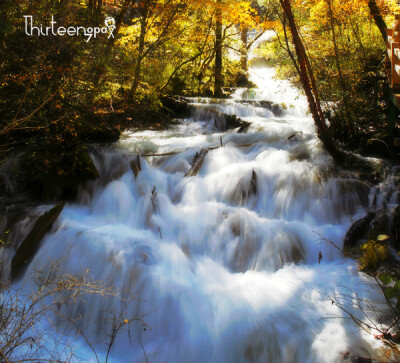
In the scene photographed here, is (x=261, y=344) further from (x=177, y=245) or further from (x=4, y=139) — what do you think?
(x=4, y=139)

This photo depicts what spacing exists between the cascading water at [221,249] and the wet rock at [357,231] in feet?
0.60

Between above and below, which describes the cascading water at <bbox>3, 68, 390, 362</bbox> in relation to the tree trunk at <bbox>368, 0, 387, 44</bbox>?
below

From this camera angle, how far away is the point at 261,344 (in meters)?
3.57

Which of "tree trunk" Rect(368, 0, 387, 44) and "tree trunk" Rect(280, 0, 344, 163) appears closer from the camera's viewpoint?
"tree trunk" Rect(280, 0, 344, 163)

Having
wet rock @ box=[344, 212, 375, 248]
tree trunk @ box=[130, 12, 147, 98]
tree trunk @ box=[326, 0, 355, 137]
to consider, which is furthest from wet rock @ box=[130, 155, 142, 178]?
tree trunk @ box=[326, 0, 355, 137]

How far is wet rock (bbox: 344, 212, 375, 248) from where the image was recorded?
5246mm

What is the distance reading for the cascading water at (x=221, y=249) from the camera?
12.2 ft

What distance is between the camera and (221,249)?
539 cm

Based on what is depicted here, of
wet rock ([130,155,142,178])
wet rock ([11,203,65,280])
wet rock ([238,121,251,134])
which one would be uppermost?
wet rock ([238,121,251,134])

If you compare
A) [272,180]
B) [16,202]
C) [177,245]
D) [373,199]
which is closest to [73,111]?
[16,202]

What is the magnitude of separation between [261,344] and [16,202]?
514 cm

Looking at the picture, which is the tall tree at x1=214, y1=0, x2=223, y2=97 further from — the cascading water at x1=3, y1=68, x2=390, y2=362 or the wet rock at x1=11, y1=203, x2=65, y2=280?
the wet rock at x1=11, y1=203, x2=65, y2=280

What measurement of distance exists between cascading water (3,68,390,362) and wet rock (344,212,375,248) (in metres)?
0.18

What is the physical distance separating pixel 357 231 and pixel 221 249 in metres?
2.31
